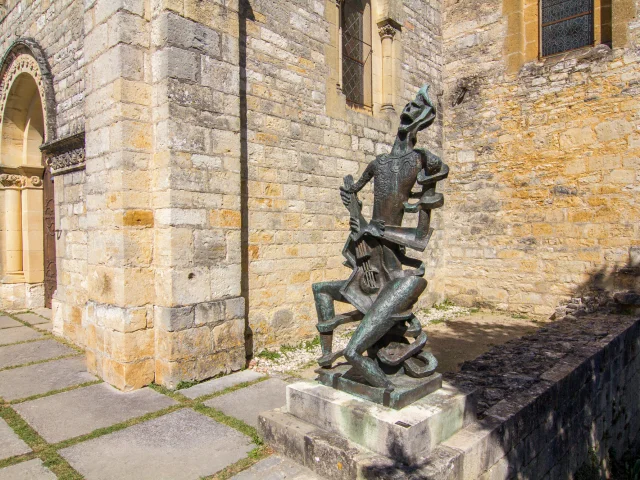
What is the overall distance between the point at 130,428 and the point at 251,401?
0.99m

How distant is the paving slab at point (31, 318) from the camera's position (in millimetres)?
7266

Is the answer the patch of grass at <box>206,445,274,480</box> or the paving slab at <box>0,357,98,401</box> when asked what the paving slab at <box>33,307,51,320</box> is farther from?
the patch of grass at <box>206,445,274,480</box>

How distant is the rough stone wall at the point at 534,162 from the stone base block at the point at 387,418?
17.8 feet

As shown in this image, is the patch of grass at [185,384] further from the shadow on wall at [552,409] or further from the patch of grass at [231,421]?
the shadow on wall at [552,409]

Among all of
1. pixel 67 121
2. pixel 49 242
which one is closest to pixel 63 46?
pixel 67 121

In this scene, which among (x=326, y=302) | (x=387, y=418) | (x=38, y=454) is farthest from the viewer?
(x=326, y=302)

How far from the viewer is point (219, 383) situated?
4488 millimetres

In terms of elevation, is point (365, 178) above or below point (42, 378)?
above

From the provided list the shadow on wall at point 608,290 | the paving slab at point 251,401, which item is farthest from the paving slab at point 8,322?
the shadow on wall at point 608,290

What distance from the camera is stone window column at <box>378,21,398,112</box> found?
7766 mm

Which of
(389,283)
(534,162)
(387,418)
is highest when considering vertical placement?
(534,162)

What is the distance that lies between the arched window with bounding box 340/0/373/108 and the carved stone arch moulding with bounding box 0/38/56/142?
4.18 meters

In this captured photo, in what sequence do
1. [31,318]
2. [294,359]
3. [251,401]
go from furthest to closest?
[31,318]
[294,359]
[251,401]

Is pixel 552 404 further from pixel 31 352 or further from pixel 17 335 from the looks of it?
pixel 17 335
